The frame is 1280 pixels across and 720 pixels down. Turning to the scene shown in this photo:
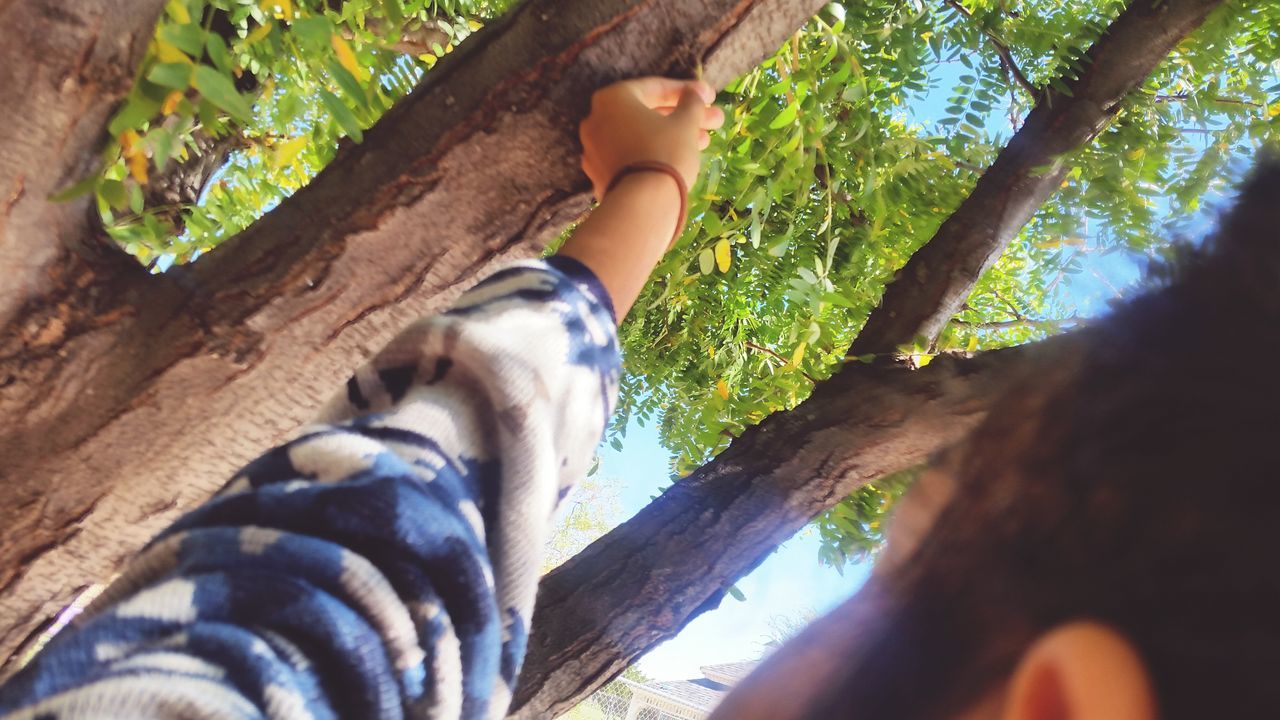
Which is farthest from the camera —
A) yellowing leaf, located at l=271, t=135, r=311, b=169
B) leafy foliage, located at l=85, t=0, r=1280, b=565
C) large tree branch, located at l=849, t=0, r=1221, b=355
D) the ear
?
yellowing leaf, located at l=271, t=135, r=311, b=169

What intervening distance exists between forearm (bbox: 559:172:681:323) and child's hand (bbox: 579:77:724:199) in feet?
0.09

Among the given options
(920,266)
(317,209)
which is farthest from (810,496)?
(317,209)

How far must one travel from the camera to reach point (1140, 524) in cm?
21

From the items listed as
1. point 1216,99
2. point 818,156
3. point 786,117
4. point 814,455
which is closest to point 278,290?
point 786,117

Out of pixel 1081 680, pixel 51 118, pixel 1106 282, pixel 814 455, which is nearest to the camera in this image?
pixel 1081 680

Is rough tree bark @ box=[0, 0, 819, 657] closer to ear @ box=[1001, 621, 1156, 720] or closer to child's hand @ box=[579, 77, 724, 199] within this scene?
child's hand @ box=[579, 77, 724, 199]

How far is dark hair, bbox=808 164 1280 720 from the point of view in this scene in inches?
7.6

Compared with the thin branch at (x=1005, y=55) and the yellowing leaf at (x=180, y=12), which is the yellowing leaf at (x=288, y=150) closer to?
the yellowing leaf at (x=180, y=12)

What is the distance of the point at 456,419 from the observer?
339mm

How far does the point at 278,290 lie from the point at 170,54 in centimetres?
18

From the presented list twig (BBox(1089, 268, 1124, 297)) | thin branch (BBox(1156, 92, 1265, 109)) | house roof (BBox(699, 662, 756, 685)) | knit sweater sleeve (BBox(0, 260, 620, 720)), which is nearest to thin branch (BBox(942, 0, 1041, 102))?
thin branch (BBox(1156, 92, 1265, 109))

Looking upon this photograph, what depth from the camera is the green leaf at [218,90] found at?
0.46m

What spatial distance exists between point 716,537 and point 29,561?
64cm

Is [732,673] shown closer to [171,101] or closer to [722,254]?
[722,254]
